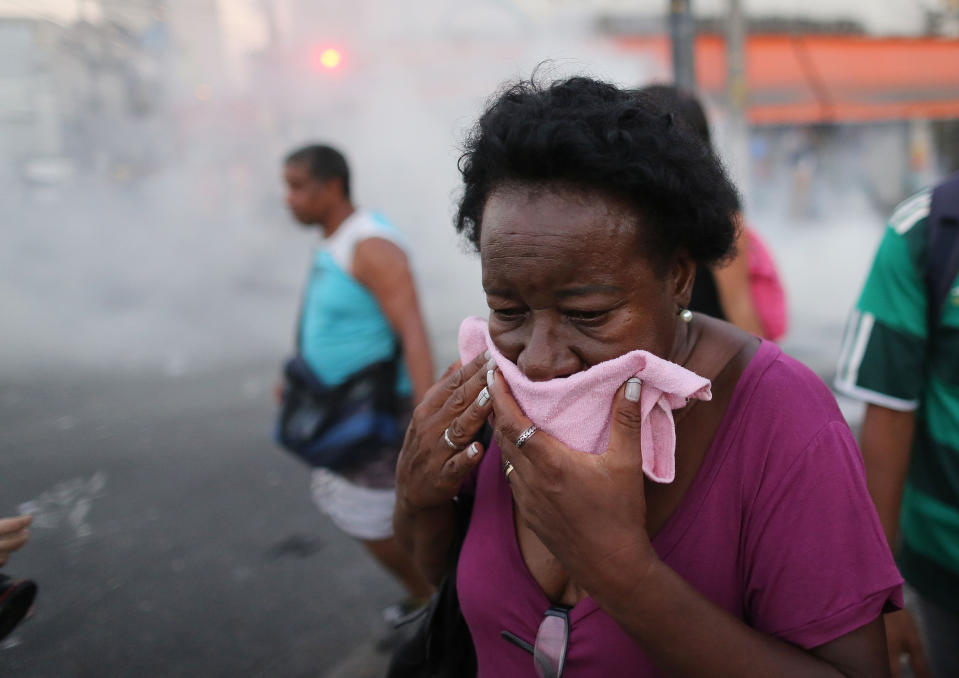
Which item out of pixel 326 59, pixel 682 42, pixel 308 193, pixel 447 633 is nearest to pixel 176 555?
pixel 308 193

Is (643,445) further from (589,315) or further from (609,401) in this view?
(589,315)

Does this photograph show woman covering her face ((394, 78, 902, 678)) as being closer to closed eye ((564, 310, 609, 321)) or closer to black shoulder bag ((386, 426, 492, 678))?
closed eye ((564, 310, 609, 321))

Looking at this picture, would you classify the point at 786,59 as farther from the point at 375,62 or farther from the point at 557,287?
the point at 557,287

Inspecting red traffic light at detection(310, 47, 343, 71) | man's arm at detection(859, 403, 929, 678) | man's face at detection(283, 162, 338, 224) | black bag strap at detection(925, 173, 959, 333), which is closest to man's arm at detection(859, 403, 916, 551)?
man's arm at detection(859, 403, 929, 678)

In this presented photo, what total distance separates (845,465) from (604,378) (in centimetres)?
39

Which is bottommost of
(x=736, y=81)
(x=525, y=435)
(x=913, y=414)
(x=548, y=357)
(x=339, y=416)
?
(x=339, y=416)

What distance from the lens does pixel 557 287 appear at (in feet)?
4.13

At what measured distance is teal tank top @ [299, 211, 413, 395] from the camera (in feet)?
10.8

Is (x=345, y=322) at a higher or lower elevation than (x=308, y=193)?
lower

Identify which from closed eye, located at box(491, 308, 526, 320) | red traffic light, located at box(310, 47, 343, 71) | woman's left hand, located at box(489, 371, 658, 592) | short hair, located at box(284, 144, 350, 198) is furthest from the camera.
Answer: red traffic light, located at box(310, 47, 343, 71)

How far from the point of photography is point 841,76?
1330 cm

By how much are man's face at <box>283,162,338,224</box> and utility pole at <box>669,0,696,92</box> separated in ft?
14.2

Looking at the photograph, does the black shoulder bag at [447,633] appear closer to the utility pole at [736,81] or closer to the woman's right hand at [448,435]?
the woman's right hand at [448,435]

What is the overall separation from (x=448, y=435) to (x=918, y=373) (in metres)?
1.24
